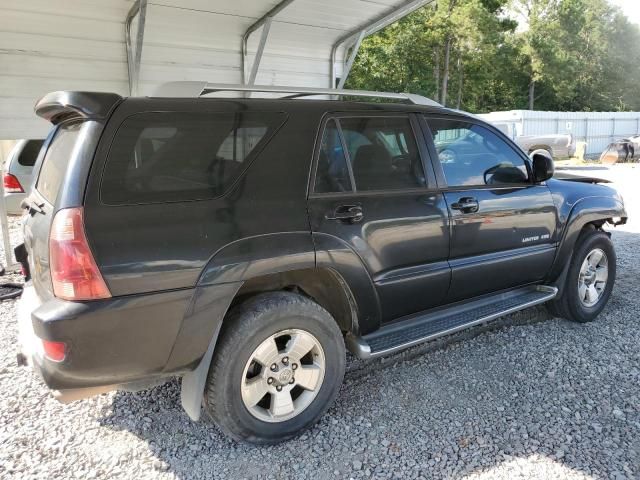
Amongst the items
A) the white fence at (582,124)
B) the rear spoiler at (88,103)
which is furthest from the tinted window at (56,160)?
the white fence at (582,124)

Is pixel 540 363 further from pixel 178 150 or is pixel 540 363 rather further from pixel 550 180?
pixel 178 150

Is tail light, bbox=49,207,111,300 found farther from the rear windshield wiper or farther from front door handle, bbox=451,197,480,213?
front door handle, bbox=451,197,480,213

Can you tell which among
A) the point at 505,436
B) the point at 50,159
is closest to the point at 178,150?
the point at 50,159

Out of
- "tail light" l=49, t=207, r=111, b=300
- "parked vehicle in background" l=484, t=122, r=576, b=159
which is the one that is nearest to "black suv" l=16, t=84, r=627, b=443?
"tail light" l=49, t=207, r=111, b=300

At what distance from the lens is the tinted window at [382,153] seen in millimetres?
3051

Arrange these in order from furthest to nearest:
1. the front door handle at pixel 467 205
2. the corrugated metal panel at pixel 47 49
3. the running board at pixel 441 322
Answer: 1. the corrugated metal panel at pixel 47 49
2. the front door handle at pixel 467 205
3. the running board at pixel 441 322

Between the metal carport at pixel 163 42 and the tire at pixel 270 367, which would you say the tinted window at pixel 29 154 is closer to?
the metal carport at pixel 163 42

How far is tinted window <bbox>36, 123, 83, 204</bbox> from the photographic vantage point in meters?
2.43

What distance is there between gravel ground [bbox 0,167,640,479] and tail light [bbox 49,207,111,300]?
1.07 m

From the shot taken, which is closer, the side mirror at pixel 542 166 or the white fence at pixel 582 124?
the side mirror at pixel 542 166

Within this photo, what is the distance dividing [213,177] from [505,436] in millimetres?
2206

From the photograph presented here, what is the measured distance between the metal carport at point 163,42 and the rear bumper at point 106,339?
4.60 meters

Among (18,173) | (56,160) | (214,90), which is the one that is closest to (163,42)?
(18,173)

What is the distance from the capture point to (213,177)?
2516 millimetres
